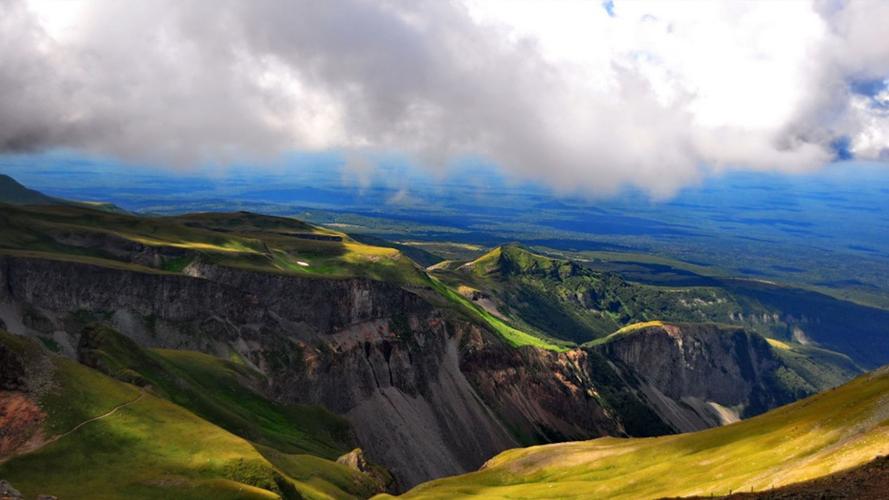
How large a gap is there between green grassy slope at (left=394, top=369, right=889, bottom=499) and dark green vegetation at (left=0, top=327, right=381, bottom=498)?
85.7 ft

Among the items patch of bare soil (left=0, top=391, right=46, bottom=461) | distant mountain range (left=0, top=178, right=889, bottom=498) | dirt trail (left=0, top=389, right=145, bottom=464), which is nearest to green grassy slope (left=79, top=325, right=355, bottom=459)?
distant mountain range (left=0, top=178, right=889, bottom=498)

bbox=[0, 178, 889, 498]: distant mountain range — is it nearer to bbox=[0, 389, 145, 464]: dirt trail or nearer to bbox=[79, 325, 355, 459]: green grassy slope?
bbox=[0, 389, 145, 464]: dirt trail

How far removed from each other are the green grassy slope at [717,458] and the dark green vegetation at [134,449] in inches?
1028

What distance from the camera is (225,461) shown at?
79.4 metres

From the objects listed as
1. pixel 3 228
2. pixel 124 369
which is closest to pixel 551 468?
pixel 124 369

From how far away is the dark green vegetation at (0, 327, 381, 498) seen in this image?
234 feet

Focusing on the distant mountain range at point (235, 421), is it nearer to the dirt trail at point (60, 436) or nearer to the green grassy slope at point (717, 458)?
the dirt trail at point (60, 436)

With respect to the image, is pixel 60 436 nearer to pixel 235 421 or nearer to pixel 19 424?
pixel 19 424

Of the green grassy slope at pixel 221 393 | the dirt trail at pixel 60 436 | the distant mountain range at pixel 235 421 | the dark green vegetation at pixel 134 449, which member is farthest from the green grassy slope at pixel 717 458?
the dirt trail at pixel 60 436

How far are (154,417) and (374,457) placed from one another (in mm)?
93545

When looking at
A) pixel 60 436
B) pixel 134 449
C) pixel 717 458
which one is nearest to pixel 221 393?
pixel 134 449

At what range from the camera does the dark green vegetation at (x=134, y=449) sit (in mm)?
71250

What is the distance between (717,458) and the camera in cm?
7912

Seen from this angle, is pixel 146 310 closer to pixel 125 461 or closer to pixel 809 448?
pixel 125 461
